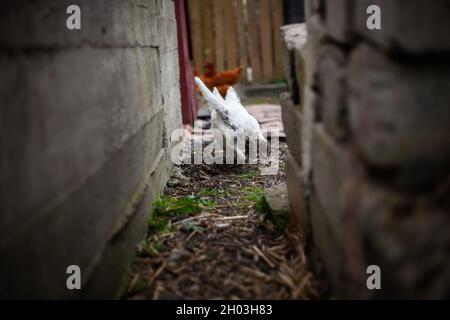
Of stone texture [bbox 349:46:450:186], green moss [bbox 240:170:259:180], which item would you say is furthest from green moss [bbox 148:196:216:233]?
stone texture [bbox 349:46:450:186]

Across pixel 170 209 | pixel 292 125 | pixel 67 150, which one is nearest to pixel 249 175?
pixel 170 209

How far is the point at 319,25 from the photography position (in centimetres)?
185

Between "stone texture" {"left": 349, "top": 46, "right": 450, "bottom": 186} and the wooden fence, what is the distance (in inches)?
372

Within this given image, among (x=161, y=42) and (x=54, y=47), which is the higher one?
(x=161, y=42)

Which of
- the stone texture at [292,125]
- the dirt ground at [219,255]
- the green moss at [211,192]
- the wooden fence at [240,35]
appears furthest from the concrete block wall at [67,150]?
the wooden fence at [240,35]

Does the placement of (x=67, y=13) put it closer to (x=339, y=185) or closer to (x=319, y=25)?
(x=319, y=25)

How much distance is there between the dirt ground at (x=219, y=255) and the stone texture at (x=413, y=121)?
965mm

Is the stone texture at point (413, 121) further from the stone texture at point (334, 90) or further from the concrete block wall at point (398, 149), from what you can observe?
the stone texture at point (334, 90)

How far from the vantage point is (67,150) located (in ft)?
5.13

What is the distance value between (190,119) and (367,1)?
5618 mm

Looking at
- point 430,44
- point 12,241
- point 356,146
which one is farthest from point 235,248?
point 430,44

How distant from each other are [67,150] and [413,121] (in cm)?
112

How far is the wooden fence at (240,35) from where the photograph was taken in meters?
10.3

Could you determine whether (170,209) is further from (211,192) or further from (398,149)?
(398,149)
